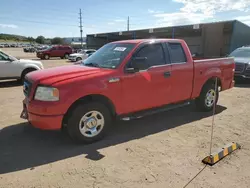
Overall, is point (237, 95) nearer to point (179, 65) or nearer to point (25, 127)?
point (179, 65)

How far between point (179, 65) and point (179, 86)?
0.48 meters

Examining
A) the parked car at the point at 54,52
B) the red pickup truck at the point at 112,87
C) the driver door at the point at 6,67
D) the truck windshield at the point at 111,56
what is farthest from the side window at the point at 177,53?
the parked car at the point at 54,52

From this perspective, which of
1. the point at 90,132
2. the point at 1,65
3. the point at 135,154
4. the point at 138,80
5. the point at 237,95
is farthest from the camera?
the point at 1,65

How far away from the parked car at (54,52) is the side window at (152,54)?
93.4 feet

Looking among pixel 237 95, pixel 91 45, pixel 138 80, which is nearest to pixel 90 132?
pixel 138 80

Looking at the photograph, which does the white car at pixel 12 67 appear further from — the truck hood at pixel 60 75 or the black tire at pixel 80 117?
the black tire at pixel 80 117

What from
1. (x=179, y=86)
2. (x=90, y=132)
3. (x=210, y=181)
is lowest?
(x=210, y=181)

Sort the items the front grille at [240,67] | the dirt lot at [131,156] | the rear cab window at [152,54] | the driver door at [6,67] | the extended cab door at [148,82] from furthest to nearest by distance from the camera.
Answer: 1. the front grille at [240,67]
2. the driver door at [6,67]
3. the rear cab window at [152,54]
4. the extended cab door at [148,82]
5. the dirt lot at [131,156]

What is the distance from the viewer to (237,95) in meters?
8.27

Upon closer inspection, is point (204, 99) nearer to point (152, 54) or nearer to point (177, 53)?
point (177, 53)

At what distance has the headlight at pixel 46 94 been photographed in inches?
144

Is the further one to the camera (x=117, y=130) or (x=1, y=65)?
(x=1, y=65)

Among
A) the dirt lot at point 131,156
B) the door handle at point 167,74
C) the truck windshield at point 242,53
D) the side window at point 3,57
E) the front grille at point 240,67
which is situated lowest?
the dirt lot at point 131,156

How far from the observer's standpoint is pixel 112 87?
414 centimetres
